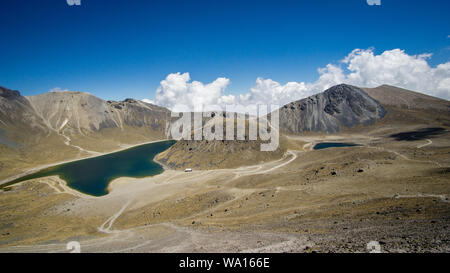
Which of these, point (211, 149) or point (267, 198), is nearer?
point (267, 198)

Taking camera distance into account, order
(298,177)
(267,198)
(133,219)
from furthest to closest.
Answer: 1. (298,177)
2. (133,219)
3. (267,198)

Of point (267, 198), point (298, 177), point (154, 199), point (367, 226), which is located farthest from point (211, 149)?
point (367, 226)

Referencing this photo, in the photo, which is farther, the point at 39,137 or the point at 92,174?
the point at 39,137

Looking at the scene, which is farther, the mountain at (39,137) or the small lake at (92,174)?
the mountain at (39,137)

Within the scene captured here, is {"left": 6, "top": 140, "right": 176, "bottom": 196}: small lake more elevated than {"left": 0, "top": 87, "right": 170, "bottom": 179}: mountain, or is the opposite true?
{"left": 0, "top": 87, "right": 170, "bottom": 179}: mountain

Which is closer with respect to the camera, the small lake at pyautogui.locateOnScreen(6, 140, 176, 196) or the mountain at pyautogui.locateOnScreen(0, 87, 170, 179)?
the small lake at pyautogui.locateOnScreen(6, 140, 176, 196)

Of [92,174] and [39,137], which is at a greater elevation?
[39,137]

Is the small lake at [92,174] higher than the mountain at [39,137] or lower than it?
lower
